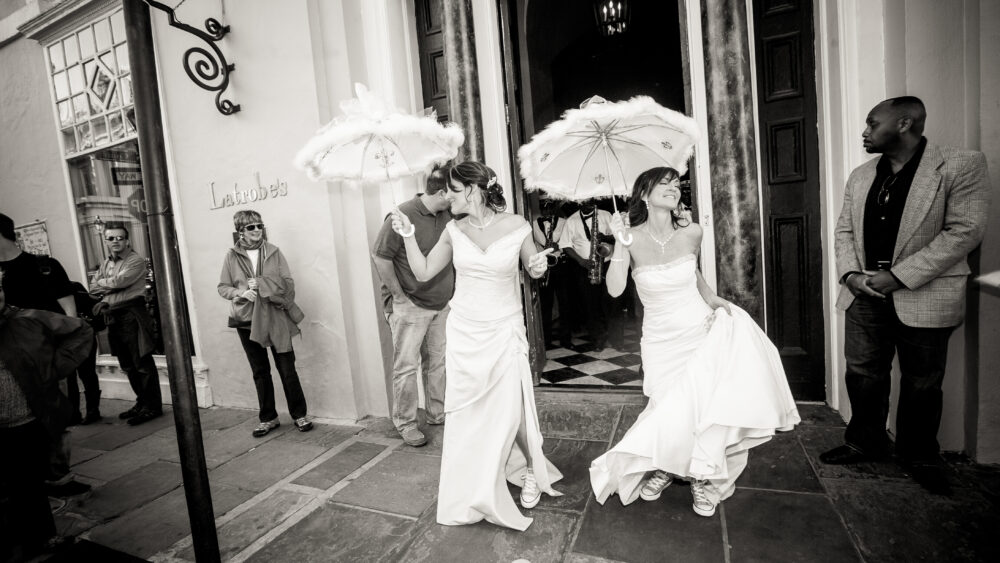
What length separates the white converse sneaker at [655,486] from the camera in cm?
264

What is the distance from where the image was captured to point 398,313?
3781mm

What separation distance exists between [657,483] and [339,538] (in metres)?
1.78

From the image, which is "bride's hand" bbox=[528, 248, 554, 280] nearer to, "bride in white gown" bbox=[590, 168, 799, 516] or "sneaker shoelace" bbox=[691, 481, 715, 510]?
"bride in white gown" bbox=[590, 168, 799, 516]

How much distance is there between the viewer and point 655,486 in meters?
2.65

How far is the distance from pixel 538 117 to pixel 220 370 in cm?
534

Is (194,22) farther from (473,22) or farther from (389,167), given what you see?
(389,167)

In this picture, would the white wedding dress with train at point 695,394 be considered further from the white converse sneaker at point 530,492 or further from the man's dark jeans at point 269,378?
the man's dark jeans at point 269,378

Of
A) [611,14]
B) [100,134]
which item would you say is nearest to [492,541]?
[611,14]

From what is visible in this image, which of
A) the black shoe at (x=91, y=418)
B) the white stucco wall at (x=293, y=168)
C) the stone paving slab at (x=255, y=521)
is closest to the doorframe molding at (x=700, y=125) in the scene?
the white stucco wall at (x=293, y=168)

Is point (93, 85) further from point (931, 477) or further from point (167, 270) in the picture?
point (931, 477)

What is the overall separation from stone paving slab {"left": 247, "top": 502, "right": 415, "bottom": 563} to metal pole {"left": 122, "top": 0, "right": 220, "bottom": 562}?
2.07ft

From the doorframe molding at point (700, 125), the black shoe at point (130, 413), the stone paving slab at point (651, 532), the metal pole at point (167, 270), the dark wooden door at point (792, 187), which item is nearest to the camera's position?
the metal pole at point (167, 270)

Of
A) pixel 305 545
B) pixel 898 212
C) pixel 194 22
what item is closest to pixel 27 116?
pixel 194 22

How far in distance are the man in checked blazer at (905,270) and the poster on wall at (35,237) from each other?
355 inches
